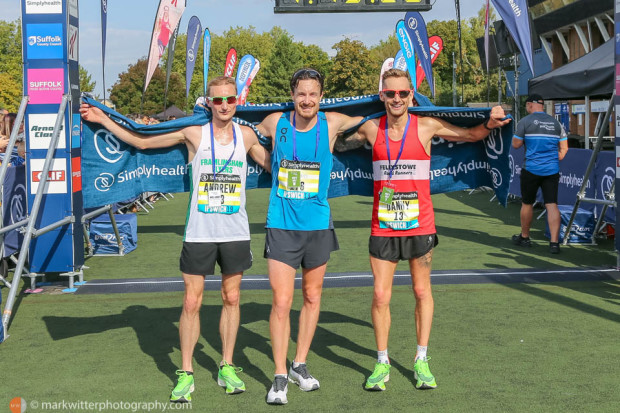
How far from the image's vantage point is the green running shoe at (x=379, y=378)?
471 cm

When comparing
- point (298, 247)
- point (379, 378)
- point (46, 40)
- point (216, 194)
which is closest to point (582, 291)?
point (379, 378)

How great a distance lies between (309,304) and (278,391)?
61cm

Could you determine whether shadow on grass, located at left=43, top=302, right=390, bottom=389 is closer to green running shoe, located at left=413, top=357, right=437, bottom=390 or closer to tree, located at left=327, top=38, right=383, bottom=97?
green running shoe, located at left=413, top=357, right=437, bottom=390

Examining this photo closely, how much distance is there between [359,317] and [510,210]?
29.3 ft

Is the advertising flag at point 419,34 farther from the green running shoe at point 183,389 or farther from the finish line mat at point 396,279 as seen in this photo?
the green running shoe at point 183,389

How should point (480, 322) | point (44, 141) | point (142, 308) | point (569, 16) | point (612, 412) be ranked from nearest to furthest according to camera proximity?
point (612, 412) < point (480, 322) < point (142, 308) < point (44, 141) < point (569, 16)

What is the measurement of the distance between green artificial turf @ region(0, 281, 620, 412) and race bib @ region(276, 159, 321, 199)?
1231 millimetres

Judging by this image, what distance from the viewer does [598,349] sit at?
18.1 ft

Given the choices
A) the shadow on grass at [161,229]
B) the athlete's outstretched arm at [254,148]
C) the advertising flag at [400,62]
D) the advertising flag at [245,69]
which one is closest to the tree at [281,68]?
the advertising flag at [245,69]

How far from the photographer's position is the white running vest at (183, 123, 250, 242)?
15.6 feet

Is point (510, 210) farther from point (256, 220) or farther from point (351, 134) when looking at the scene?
point (351, 134)

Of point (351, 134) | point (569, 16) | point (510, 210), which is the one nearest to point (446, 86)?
point (569, 16)

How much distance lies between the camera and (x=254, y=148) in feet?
16.4

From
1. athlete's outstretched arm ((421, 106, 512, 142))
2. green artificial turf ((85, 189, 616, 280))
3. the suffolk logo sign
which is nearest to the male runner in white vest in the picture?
athlete's outstretched arm ((421, 106, 512, 142))
